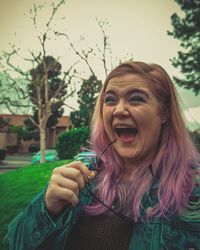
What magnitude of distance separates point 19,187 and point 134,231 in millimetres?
2729

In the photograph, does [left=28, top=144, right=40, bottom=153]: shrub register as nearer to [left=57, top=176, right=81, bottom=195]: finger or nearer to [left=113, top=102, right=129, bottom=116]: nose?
[left=113, top=102, right=129, bottom=116]: nose

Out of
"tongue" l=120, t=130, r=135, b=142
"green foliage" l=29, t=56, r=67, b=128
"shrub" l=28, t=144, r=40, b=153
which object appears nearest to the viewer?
"tongue" l=120, t=130, r=135, b=142

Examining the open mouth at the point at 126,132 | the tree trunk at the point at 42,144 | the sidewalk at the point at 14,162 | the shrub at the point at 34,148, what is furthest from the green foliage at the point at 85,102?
the open mouth at the point at 126,132

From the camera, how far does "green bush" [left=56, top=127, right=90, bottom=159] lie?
3.81 meters

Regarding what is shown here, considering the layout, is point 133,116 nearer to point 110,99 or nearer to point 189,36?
point 110,99

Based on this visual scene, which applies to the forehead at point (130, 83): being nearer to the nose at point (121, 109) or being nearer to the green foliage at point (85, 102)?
the nose at point (121, 109)

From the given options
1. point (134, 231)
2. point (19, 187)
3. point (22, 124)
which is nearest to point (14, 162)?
point (19, 187)

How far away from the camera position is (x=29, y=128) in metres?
4.05

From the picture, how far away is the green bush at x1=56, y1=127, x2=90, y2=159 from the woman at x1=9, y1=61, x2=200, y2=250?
284cm

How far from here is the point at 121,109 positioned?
0.83m

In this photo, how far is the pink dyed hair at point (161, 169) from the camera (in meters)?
0.75

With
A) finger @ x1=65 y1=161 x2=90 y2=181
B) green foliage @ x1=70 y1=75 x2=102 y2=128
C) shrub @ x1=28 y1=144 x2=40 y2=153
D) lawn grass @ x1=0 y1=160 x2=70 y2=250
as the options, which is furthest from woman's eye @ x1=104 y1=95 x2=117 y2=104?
shrub @ x1=28 y1=144 x2=40 y2=153

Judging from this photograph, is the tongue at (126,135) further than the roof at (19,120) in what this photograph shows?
No

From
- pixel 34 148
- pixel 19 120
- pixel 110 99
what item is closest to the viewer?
pixel 110 99
